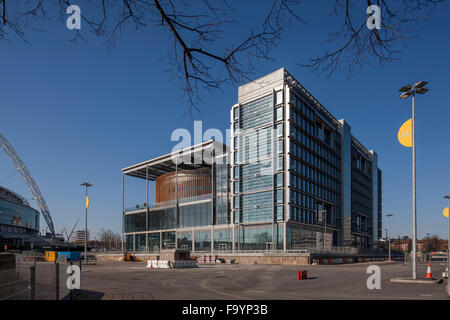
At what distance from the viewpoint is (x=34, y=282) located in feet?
34.0

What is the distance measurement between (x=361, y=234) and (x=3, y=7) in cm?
11916

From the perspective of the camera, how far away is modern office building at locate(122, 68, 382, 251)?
7600 cm

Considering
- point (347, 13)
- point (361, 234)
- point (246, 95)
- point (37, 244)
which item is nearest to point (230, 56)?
point (347, 13)

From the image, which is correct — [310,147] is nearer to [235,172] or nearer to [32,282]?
[235,172]

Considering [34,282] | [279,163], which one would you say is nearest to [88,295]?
[34,282]

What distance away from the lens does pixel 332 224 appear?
3688 inches

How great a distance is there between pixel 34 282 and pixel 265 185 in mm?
67919

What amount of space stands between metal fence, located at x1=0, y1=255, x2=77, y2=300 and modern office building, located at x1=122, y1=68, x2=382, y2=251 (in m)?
62.8

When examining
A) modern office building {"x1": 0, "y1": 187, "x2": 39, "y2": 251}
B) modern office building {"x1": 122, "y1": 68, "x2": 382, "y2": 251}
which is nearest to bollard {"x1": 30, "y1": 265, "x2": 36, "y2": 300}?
modern office building {"x1": 122, "y1": 68, "x2": 382, "y2": 251}

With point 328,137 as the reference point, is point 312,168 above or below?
below

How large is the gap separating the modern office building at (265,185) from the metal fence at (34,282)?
2471 inches

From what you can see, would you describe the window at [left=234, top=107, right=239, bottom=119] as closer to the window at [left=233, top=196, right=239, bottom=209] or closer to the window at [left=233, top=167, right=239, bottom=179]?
the window at [left=233, top=167, right=239, bottom=179]
